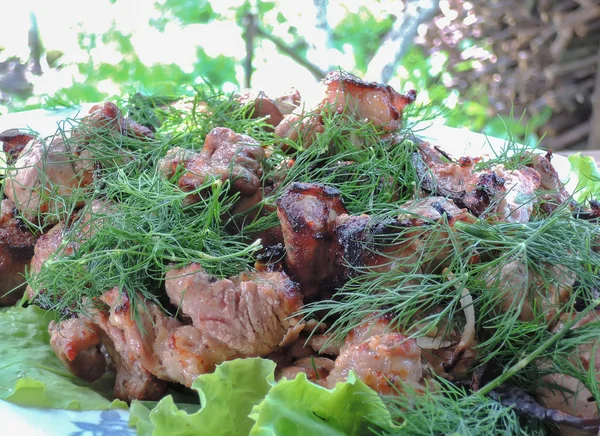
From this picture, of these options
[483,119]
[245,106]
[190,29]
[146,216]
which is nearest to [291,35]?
[190,29]

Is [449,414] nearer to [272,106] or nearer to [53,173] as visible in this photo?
[53,173]

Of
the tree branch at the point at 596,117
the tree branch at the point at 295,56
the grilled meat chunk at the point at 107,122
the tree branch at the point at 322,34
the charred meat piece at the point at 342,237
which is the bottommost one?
the tree branch at the point at 596,117

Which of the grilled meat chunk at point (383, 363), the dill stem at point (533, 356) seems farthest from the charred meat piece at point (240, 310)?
the dill stem at point (533, 356)

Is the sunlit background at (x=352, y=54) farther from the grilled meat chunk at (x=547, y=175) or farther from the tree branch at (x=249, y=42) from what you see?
the grilled meat chunk at (x=547, y=175)

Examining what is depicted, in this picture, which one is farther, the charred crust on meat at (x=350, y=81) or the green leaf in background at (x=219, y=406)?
the charred crust on meat at (x=350, y=81)

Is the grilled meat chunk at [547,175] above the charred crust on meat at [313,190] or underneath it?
underneath

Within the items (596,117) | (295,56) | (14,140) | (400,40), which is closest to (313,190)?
(14,140)

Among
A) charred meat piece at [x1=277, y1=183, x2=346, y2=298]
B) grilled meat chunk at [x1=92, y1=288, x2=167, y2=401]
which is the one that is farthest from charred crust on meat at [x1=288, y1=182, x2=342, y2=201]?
Answer: grilled meat chunk at [x1=92, y1=288, x2=167, y2=401]
